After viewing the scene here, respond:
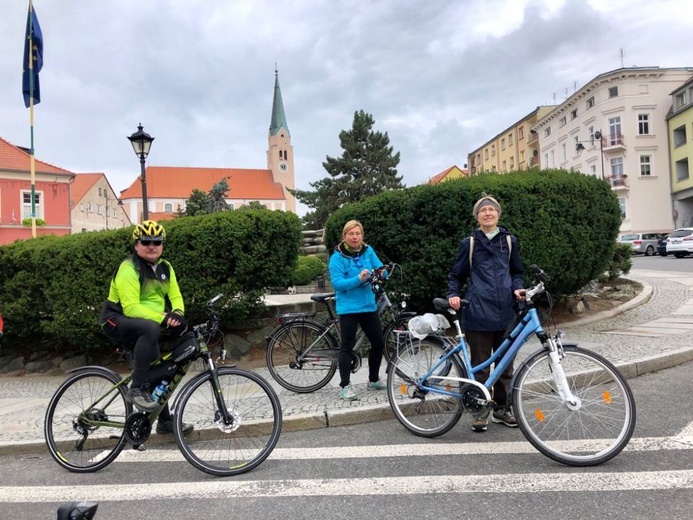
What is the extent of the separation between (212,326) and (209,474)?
3.75 ft

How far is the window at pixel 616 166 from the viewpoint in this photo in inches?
1924

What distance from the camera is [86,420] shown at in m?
4.33

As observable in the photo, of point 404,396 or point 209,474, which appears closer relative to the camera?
point 209,474

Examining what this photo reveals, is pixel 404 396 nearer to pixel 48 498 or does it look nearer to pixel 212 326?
pixel 212 326

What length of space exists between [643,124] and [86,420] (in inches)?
2152

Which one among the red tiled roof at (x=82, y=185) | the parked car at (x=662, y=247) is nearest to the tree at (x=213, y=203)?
the parked car at (x=662, y=247)

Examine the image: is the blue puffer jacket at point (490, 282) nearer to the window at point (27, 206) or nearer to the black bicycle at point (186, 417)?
the black bicycle at point (186, 417)

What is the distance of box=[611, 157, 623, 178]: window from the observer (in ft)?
160

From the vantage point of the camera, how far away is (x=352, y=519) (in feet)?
10.00

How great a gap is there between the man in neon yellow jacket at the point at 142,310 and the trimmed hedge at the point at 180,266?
296 centimetres

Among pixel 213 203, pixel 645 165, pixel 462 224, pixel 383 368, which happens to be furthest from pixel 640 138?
pixel 383 368

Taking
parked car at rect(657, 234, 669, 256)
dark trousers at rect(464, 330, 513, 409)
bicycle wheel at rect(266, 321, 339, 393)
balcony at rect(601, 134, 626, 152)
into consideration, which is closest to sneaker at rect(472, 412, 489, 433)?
dark trousers at rect(464, 330, 513, 409)

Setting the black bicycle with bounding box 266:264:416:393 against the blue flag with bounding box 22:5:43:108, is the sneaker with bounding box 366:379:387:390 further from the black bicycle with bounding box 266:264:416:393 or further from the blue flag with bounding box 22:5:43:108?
the blue flag with bounding box 22:5:43:108

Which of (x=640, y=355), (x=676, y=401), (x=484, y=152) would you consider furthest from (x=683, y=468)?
(x=484, y=152)
